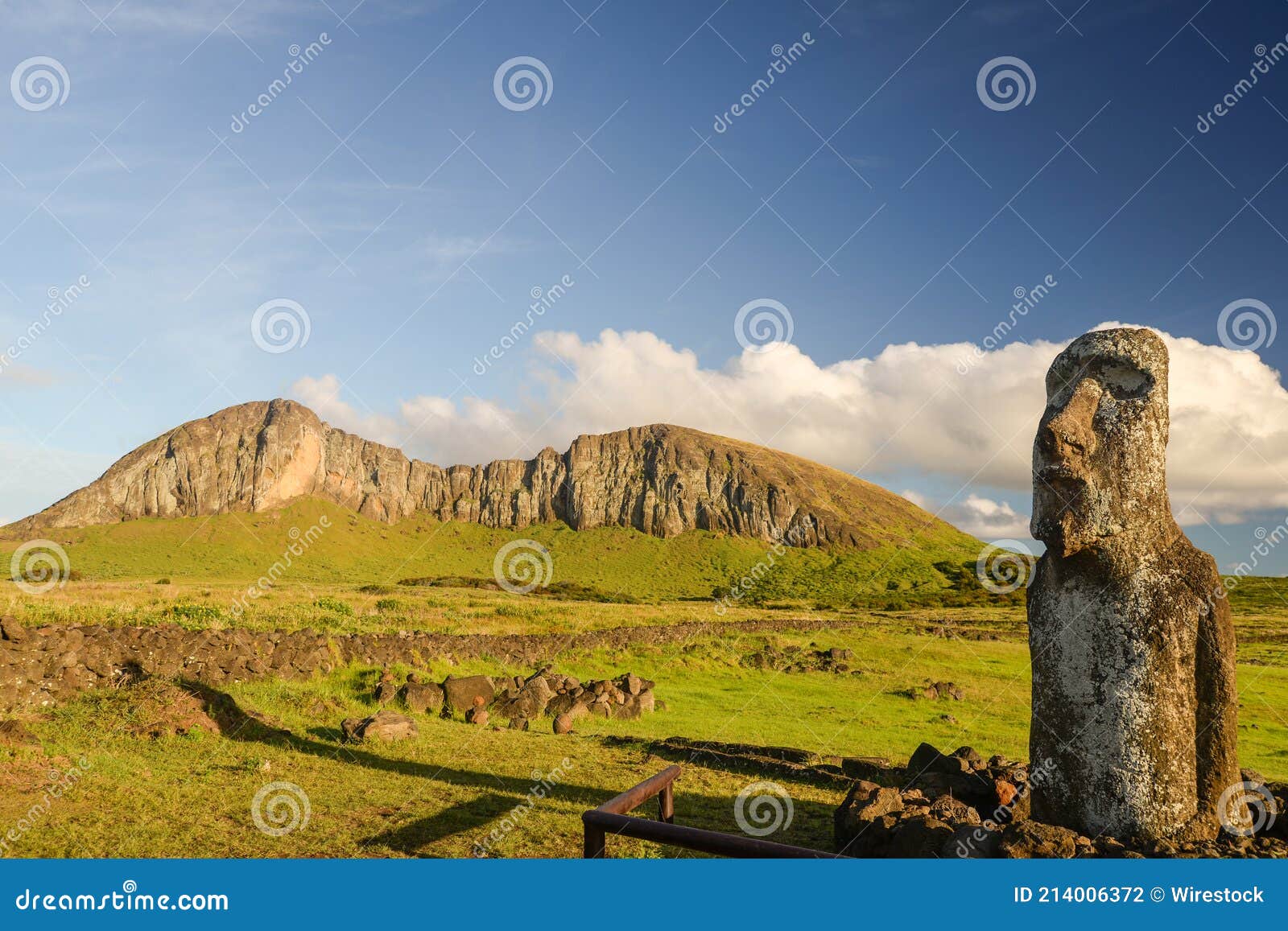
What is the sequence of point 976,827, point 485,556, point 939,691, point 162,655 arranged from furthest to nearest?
point 485,556
point 939,691
point 162,655
point 976,827

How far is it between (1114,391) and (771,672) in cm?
2192

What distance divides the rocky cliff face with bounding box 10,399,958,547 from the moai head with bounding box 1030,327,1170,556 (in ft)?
439

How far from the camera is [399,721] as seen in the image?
46.4ft

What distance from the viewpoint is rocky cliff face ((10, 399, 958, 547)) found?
485ft

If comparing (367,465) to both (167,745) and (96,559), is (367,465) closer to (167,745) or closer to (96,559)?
(96,559)

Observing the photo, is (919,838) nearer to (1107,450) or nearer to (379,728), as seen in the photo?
(1107,450)

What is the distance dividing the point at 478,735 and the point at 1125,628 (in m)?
11.5

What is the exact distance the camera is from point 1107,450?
285 inches

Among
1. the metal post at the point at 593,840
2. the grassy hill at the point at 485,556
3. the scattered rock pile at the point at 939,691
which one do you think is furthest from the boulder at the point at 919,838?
the grassy hill at the point at 485,556

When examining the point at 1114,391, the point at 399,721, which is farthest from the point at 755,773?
the point at 1114,391

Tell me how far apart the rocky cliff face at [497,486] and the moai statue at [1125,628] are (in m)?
134

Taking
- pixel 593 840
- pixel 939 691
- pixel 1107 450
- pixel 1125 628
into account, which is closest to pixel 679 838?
pixel 593 840

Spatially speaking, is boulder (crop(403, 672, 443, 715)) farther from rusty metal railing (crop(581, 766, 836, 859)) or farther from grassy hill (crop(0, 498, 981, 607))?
grassy hill (crop(0, 498, 981, 607))

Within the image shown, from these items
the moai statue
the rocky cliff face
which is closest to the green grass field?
the moai statue
